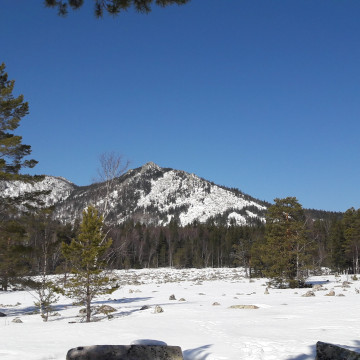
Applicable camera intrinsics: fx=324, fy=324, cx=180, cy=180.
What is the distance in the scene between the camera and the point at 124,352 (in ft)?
17.7

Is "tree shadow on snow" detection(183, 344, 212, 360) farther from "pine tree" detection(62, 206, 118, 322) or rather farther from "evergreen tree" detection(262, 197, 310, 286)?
"evergreen tree" detection(262, 197, 310, 286)

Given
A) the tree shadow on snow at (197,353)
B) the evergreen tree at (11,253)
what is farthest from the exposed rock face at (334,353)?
the evergreen tree at (11,253)

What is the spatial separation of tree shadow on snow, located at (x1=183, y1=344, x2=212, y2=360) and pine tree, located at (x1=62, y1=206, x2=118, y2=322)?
728 cm

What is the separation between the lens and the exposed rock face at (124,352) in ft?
17.1

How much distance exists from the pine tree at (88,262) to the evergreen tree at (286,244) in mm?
18833

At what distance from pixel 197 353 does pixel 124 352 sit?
7.12 feet

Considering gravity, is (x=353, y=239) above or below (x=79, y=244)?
below

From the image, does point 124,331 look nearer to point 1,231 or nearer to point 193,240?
point 1,231

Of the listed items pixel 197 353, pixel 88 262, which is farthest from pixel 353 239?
pixel 197 353

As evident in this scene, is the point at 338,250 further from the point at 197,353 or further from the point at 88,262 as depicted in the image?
the point at 197,353

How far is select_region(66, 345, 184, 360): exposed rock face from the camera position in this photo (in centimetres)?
522

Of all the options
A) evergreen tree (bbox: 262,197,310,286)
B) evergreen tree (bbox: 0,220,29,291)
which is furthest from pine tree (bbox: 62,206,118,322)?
evergreen tree (bbox: 262,197,310,286)

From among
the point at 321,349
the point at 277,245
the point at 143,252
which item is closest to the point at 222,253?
the point at 143,252

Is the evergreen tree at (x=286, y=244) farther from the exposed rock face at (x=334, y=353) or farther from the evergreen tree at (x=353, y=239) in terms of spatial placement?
the exposed rock face at (x=334, y=353)
